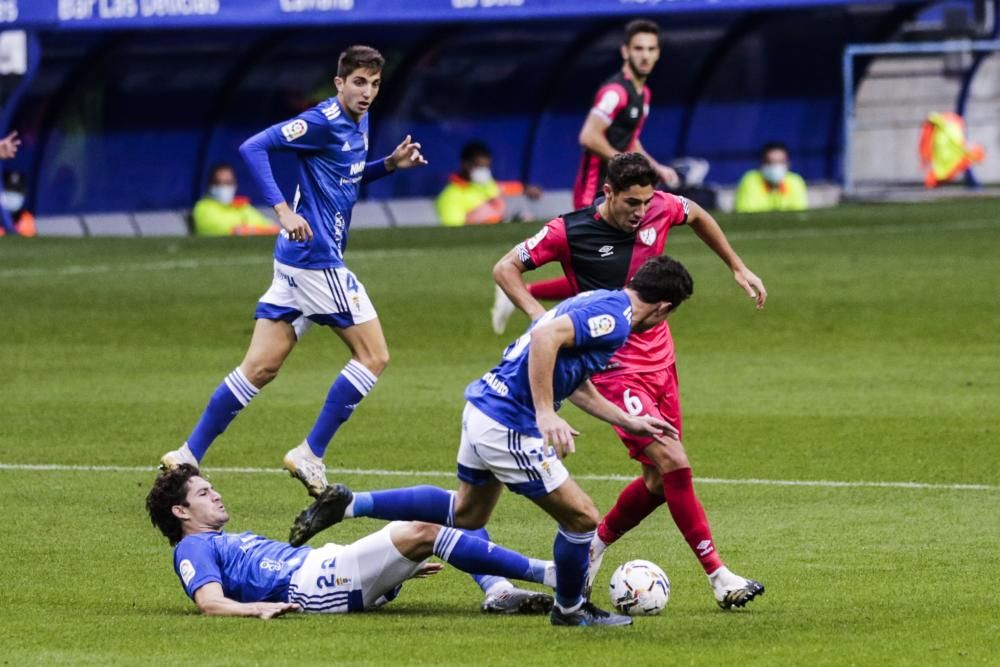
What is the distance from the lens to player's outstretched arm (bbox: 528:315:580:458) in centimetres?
699

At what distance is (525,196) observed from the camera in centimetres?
2756

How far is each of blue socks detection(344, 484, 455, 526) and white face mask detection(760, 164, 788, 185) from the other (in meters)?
18.6

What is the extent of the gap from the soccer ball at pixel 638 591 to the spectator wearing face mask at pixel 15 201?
54.3 ft

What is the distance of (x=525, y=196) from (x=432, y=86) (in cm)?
190

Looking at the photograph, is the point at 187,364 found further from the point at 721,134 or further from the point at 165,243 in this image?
the point at 721,134

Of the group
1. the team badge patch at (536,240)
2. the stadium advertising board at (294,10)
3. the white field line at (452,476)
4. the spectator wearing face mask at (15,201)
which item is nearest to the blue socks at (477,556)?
the team badge patch at (536,240)

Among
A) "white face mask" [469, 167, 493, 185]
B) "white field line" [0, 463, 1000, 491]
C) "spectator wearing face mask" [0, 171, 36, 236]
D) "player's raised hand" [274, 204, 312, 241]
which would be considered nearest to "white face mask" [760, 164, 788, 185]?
"white face mask" [469, 167, 493, 185]

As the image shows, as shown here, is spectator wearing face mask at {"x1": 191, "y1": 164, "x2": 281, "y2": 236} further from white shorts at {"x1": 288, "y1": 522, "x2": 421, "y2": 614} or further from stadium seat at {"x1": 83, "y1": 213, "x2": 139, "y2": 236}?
white shorts at {"x1": 288, "y1": 522, "x2": 421, "y2": 614}

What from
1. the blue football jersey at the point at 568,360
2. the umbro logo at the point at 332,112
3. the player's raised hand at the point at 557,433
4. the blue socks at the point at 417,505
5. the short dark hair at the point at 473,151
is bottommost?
the short dark hair at the point at 473,151

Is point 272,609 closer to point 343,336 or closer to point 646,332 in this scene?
point 646,332

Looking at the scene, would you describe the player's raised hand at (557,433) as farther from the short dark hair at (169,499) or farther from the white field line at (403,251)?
the white field line at (403,251)

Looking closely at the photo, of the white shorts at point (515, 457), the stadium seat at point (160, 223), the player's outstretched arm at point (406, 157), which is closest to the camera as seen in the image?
the white shorts at point (515, 457)

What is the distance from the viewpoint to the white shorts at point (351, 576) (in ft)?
25.4

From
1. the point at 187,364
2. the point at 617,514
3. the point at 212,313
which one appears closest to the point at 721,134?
the point at 212,313
